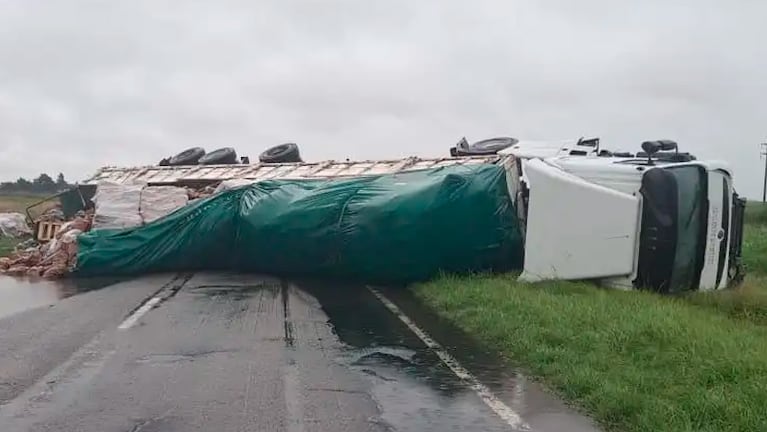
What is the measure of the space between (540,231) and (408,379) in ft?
20.9

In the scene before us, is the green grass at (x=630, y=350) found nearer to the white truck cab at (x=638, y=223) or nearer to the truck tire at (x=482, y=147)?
the white truck cab at (x=638, y=223)

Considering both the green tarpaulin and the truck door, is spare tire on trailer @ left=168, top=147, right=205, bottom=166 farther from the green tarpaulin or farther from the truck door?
the truck door

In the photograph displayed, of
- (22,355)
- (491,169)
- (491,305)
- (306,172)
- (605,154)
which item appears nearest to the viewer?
(22,355)

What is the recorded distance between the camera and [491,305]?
10.7m

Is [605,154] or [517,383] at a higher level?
[605,154]

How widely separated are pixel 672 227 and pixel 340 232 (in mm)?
5474


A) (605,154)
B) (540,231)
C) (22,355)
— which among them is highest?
(605,154)

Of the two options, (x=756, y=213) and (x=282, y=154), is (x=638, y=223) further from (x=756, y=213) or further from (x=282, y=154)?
(x=756, y=213)

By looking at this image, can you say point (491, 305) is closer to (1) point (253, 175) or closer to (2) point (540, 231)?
(2) point (540, 231)

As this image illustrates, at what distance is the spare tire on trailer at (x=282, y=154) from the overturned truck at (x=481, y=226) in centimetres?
618

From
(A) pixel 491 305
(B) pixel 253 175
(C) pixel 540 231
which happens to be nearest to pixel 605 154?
(C) pixel 540 231

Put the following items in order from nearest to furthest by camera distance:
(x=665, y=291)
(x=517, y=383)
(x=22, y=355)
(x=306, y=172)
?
1. (x=517, y=383)
2. (x=22, y=355)
3. (x=665, y=291)
4. (x=306, y=172)

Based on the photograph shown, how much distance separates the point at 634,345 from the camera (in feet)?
26.2

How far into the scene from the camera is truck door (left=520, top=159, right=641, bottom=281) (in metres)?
11.8
